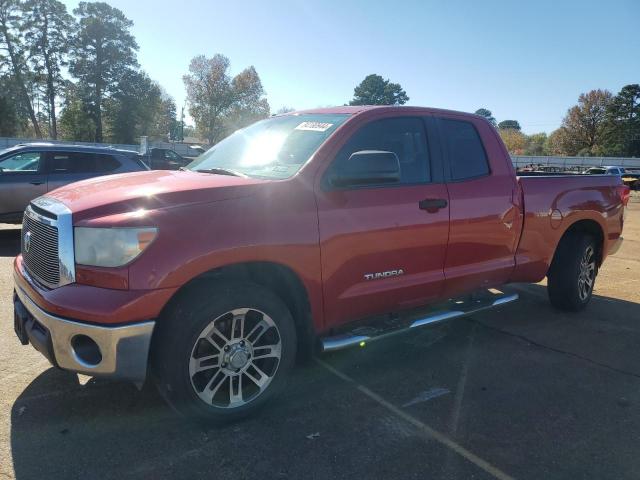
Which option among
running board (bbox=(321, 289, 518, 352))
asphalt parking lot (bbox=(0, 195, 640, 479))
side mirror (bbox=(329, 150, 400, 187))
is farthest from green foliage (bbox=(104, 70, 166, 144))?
side mirror (bbox=(329, 150, 400, 187))

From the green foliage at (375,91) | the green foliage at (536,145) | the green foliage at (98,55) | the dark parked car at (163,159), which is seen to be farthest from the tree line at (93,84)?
the green foliage at (536,145)

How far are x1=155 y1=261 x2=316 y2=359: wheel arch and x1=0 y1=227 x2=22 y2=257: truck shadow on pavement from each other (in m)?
5.88

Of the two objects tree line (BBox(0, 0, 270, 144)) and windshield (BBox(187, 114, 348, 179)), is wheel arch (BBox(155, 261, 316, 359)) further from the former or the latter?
tree line (BBox(0, 0, 270, 144))

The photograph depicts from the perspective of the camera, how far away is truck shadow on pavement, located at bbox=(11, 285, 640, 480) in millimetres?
2654

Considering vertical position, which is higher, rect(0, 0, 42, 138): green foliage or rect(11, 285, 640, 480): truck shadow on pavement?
rect(0, 0, 42, 138): green foliage

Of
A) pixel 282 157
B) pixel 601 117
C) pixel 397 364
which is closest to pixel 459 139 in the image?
pixel 282 157

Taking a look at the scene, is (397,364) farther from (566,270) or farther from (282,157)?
(566,270)

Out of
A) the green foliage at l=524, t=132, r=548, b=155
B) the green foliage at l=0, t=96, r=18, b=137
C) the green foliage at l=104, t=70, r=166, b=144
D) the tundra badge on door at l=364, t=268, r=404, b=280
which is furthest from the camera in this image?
the green foliage at l=524, t=132, r=548, b=155

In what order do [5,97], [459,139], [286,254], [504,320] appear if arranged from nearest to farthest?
[286,254] < [459,139] < [504,320] < [5,97]

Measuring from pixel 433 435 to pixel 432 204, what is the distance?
1.65 meters

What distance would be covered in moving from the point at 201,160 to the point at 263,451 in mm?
A: 2478

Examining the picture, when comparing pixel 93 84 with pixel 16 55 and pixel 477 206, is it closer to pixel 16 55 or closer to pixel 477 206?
pixel 16 55

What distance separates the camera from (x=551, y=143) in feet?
289

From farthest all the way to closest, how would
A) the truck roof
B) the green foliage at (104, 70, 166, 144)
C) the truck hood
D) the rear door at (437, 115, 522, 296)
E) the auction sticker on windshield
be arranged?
the green foliage at (104, 70, 166, 144)
the rear door at (437, 115, 522, 296)
the truck roof
the auction sticker on windshield
the truck hood
